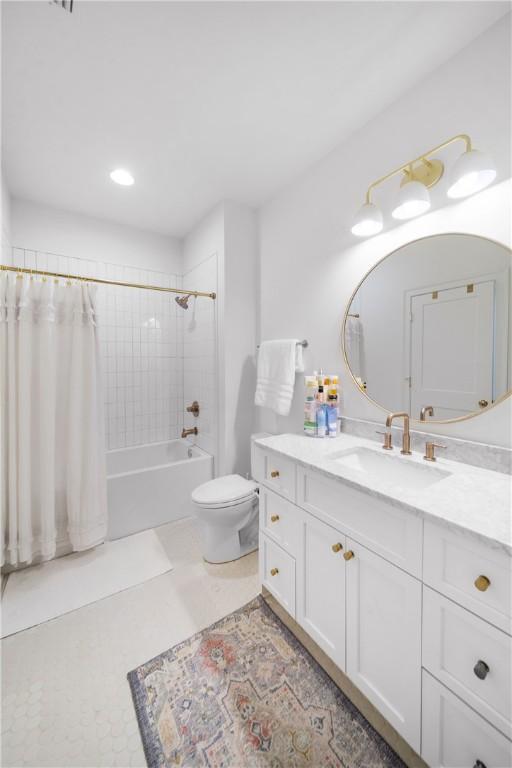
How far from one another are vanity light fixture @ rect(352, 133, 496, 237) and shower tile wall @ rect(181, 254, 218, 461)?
52.1 inches

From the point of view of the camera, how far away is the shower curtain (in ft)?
5.78

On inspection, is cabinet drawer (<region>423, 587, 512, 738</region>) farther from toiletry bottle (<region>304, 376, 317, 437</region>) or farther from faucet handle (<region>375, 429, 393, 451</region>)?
toiletry bottle (<region>304, 376, 317, 437</region>)

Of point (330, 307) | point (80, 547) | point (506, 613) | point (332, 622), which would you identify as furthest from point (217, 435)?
point (506, 613)

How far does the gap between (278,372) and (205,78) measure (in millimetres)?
1486

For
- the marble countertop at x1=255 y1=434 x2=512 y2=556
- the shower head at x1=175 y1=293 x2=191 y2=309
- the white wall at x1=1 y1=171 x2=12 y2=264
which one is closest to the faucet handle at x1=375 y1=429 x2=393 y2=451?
the marble countertop at x1=255 y1=434 x2=512 y2=556

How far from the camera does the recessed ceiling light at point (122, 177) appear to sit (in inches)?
77.7

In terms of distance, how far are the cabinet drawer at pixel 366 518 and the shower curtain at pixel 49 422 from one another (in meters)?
1.48

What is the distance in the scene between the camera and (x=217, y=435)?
8.09ft

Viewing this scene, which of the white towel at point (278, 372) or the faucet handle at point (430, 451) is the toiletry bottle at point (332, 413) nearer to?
the white towel at point (278, 372)

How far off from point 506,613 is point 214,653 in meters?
1.18

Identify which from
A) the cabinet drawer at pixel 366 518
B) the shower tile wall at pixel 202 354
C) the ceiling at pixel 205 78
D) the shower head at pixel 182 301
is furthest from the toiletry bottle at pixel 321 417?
the shower head at pixel 182 301

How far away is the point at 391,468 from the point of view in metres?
1.32

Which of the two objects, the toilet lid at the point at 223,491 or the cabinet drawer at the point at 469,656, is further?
the toilet lid at the point at 223,491

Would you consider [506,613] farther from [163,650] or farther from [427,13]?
[427,13]
